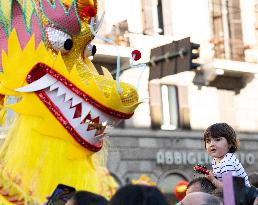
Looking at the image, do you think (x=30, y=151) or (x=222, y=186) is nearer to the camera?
(x=222, y=186)

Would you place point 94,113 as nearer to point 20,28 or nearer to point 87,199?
point 20,28

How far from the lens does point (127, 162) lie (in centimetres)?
1558

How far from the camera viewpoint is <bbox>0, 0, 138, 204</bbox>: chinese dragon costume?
13.6 feet

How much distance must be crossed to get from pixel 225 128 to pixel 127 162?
11.7m

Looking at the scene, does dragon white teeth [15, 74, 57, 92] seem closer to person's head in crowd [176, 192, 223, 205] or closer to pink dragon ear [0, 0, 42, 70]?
pink dragon ear [0, 0, 42, 70]

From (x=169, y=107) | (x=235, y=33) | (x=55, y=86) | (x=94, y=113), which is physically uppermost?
(x=235, y=33)

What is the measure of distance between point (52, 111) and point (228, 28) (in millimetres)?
14229

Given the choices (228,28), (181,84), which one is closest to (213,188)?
(181,84)

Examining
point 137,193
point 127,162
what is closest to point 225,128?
point 137,193

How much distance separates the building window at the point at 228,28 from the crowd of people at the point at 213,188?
Result: 13.6 meters

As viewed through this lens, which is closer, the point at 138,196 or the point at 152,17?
the point at 138,196

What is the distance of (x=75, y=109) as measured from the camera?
416 cm

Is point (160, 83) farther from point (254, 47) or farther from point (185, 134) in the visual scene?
point (254, 47)

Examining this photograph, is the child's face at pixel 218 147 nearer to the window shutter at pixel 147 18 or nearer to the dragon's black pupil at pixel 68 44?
the dragon's black pupil at pixel 68 44
